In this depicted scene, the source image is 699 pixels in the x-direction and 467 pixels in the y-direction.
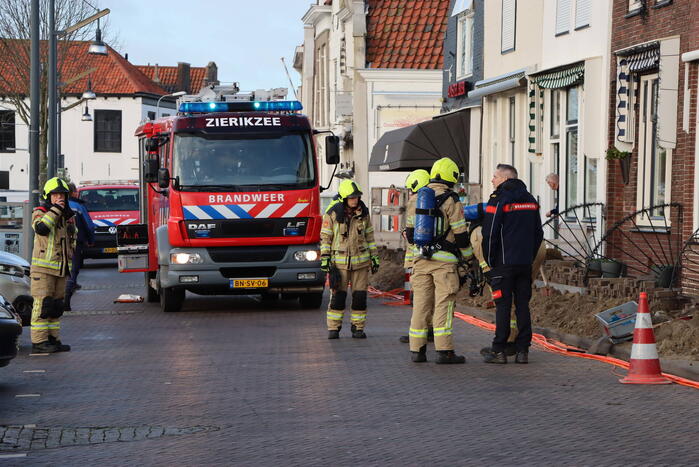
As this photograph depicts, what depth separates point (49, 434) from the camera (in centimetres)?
886

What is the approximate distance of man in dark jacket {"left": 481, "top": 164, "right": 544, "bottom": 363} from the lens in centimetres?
1238

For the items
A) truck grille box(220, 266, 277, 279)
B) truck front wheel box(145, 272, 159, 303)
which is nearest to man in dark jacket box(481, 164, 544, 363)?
truck grille box(220, 266, 277, 279)

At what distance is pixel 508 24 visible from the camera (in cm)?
2547

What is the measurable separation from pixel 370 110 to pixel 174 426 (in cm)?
3319

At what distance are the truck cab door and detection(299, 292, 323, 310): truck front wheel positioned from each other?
2.74m

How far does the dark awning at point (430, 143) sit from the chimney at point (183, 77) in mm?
58007

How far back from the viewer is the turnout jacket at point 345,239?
15.5 metres

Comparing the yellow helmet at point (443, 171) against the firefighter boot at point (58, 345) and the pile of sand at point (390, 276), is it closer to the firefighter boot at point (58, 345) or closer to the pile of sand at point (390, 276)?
the firefighter boot at point (58, 345)

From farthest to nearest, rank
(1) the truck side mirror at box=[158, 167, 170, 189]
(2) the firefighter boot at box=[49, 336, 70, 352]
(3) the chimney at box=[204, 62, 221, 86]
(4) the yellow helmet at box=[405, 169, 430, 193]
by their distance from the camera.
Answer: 1. (3) the chimney at box=[204, 62, 221, 86]
2. (1) the truck side mirror at box=[158, 167, 170, 189]
3. (2) the firefighter boot at box=[49, 336, 70, 352]
4. (4) the yellow helmet at box=[405, 169, 430, 193]

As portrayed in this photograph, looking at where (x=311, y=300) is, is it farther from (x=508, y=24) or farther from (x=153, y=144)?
(x=508, y=24)

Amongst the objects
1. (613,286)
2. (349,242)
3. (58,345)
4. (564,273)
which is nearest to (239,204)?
(349,242)

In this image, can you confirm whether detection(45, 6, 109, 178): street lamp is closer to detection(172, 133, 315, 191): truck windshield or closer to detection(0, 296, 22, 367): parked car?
detection(172, 133, 315, 191): truck windshield

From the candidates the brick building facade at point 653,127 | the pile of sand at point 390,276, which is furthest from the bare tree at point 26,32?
the brick building facade at point 653,127

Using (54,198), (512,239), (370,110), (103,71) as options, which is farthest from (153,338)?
(103,71)
